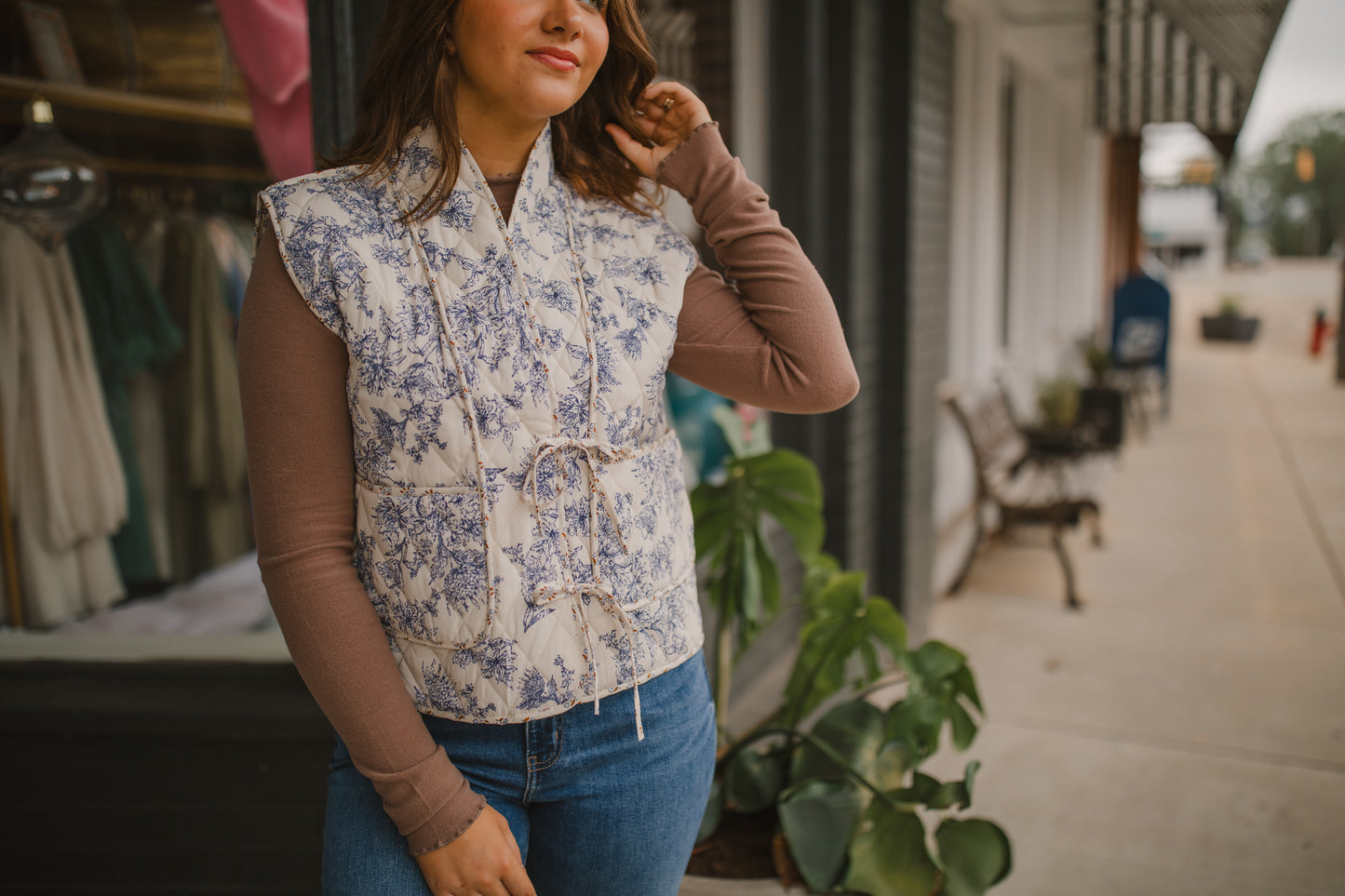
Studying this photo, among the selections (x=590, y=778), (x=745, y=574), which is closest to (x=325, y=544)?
(x=590, y=778)

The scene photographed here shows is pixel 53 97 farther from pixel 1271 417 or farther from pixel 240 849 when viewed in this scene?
pixel 1271 417

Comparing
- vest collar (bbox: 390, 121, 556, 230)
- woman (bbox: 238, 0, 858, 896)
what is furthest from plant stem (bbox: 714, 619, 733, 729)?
vest collar (bbox: 390, 121, 556, 230)

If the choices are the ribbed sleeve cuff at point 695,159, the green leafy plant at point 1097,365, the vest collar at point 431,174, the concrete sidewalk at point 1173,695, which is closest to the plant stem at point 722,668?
the concrete sidewalk at point 1173,695

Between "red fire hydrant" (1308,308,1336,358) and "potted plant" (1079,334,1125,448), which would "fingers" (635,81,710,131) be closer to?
"potted plant" (1079,334,1125,448)

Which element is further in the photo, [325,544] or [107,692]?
[107,692]

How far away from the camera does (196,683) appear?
227 centimetres

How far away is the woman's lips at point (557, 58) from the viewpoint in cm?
117

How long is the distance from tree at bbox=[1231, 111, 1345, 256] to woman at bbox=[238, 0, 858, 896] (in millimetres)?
79807

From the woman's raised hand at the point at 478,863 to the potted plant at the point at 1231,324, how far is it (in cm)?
2230

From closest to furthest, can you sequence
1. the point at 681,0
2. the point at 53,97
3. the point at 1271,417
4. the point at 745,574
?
1. the point at 745,574
2. the point at 53,97
3. the point at 681,0
4. the point at 1271,417

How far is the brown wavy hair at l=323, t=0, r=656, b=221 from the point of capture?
1174 mm

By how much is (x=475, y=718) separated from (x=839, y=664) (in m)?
1.54

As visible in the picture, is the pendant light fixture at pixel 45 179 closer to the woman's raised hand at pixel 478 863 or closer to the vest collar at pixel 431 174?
the vest collar at pixel 431 174

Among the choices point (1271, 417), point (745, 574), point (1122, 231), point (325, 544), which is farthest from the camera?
point (1122, 231)
